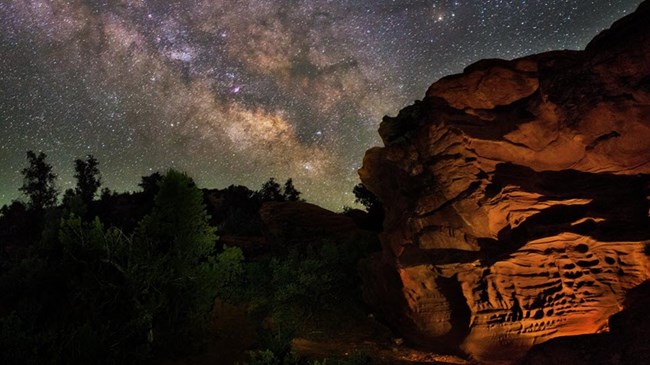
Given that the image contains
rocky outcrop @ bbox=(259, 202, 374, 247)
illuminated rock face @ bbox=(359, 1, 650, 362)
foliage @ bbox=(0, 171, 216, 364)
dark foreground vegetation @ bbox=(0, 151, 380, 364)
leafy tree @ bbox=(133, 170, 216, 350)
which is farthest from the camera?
rocky outcrop @ bbox=(259, 202, 374, 247)

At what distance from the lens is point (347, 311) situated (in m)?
15.9

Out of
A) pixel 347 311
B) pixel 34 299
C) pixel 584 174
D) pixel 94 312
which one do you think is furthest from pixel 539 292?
pixel 34 299

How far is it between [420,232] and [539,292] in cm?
326

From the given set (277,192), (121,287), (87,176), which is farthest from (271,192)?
(121,287)

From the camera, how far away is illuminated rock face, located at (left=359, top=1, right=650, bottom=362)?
9.25 meters

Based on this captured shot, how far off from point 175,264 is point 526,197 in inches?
361

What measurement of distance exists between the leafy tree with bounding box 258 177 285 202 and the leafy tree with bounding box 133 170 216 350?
33442 mm

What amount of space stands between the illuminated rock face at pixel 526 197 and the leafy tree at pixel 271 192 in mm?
34231

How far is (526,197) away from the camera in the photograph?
10.5m

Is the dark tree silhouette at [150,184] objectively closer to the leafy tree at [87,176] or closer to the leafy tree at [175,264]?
the leafy tree at [87,176]

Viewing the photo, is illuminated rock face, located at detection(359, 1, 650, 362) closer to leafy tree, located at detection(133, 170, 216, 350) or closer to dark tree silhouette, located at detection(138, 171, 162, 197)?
leafy tree, located at detection(133, 170, 216, 350)

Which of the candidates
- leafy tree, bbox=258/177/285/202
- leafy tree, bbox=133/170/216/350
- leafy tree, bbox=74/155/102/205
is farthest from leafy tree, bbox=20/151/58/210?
leafy tree, bbox=133/170/216/350

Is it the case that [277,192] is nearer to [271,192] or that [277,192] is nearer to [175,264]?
[271,192]

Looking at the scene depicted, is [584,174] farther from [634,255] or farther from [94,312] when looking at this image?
[94,312]
